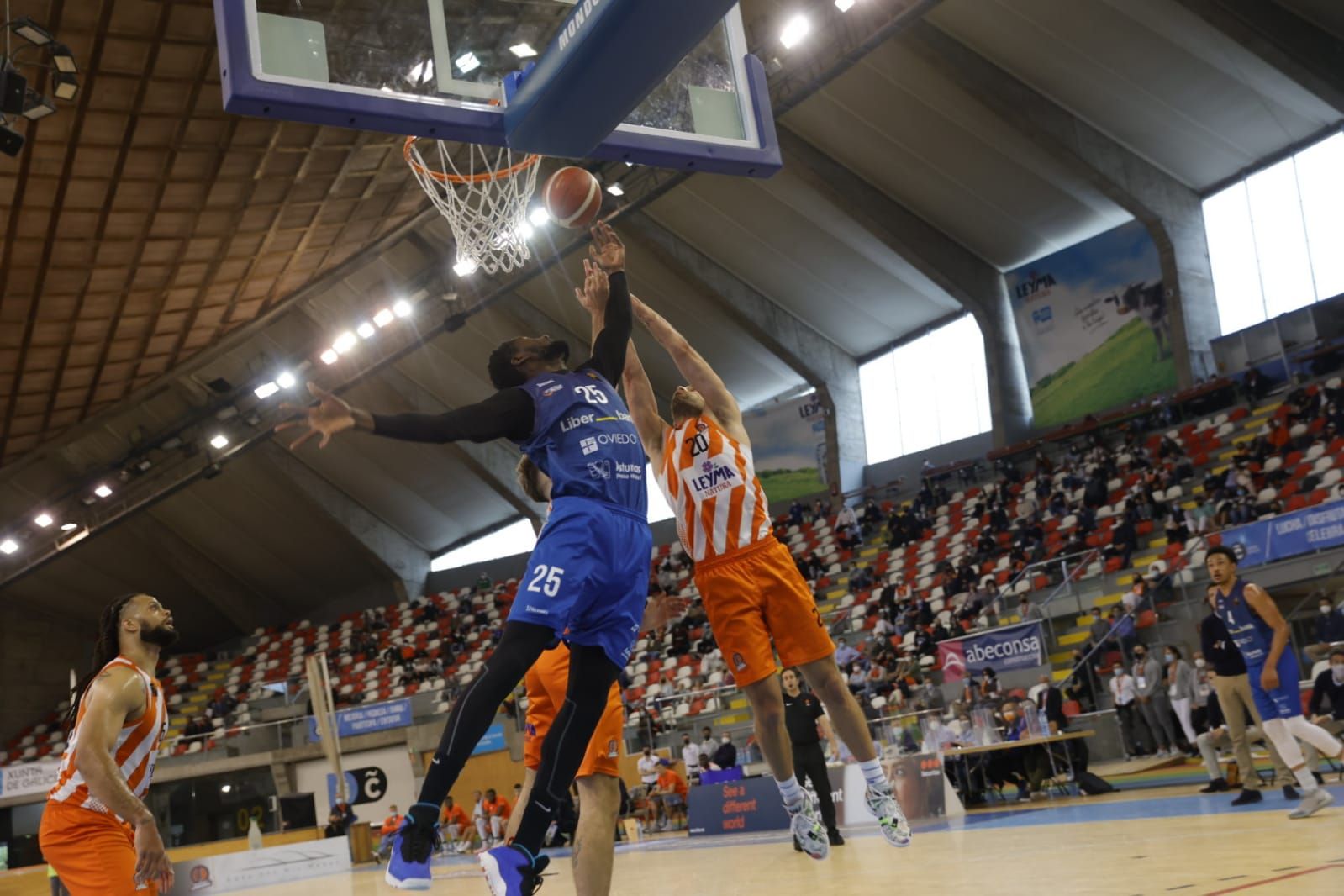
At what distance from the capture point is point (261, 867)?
55.2 ft

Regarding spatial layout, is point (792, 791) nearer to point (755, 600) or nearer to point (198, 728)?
point (755, 600)

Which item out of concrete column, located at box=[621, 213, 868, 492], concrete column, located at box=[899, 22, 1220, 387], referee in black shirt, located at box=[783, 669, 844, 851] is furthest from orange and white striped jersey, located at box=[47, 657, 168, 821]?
concrete column, located at box=[621, 213, 868, 492]

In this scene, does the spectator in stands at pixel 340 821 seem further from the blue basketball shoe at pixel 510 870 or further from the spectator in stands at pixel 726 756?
the blue basketball shoe at pixel 510 870

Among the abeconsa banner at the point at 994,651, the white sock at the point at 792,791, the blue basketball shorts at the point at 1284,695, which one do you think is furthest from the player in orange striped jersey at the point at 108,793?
the abeconsa banner at the point at 994,651

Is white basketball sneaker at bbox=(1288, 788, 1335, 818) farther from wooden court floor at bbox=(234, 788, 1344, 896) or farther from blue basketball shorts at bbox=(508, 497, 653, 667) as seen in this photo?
blue basketball shorts at bbox=(508, 497, 653, 667)

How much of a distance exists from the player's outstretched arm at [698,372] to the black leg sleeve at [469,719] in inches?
98.0

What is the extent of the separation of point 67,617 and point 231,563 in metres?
5.53

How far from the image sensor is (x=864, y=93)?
915 inches

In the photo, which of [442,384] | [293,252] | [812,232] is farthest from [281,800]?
[812,232]

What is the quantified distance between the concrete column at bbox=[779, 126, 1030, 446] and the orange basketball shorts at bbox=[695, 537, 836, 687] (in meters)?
19.8

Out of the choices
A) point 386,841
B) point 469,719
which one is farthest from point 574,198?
point 386,841

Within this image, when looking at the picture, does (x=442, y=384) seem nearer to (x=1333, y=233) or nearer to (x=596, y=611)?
(x=1333, y=233)

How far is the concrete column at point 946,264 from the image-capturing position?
24.8 m

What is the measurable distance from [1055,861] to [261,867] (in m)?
13.8
